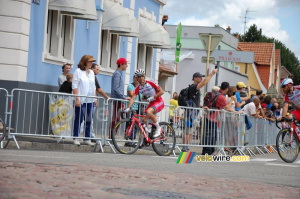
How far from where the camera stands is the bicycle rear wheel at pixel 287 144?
15852 millimetres

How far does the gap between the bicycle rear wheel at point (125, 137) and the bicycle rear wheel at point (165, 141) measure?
1.64ft

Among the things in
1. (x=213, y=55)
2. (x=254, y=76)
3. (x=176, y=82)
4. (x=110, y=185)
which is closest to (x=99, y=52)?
(x=213, y=55)

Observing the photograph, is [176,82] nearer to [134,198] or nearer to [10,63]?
[10,63]

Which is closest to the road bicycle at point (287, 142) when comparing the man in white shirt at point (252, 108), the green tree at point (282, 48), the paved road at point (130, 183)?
Answer: the paved road at point (130, 183)

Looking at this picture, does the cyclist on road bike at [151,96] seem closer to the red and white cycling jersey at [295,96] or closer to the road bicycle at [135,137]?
the road bicycle at [135,137]

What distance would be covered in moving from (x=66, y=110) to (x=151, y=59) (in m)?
14.9

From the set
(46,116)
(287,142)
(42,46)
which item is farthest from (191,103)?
(46,116)

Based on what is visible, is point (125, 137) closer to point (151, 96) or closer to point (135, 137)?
point (135, 137)

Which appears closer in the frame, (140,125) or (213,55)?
(140,125)

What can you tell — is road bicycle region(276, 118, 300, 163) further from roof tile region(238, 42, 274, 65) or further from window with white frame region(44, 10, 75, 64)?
roof tile region(238, 42, 274, 65)

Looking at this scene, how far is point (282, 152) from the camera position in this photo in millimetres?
15977

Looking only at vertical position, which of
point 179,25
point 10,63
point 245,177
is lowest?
point 245,177

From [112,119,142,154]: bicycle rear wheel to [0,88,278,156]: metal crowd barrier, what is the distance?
384 millimetres

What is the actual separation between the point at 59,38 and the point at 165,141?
561 cm
